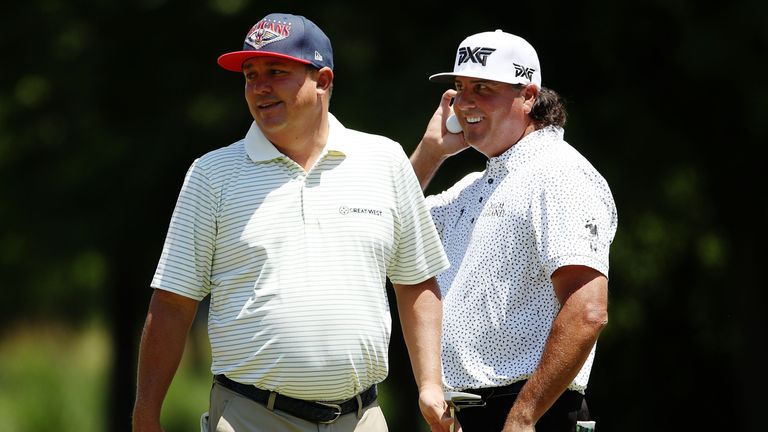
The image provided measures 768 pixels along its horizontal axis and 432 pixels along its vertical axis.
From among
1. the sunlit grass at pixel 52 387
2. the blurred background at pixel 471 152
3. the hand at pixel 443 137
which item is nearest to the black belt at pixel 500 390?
the hand at pixel 443 137

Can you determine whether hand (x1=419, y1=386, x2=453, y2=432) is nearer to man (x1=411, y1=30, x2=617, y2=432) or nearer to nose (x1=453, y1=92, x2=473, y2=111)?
man (x1=411, y1=30, x2=617, y2=432)

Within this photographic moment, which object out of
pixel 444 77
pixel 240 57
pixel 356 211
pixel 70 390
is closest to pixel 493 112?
pixel 444 77

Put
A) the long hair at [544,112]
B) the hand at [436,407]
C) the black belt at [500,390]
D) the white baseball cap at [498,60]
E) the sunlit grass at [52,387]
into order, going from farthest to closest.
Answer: the sunlit grass at [52,387]
the long hair at [544,112]
the white baseball cap at [498,60]
the black belt at [500,390]
the hand at [436,407]

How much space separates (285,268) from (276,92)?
0.63m

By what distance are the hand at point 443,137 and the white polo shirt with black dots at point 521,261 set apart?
1.92ft

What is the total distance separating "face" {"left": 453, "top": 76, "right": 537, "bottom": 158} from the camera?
16.5ft

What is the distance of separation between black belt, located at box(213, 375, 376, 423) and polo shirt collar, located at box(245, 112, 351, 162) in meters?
0.77

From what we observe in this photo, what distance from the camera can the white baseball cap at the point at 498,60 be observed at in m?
4.98

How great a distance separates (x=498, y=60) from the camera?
4.98 metres

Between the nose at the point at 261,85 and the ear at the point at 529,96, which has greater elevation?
the ear at the point at 529,96

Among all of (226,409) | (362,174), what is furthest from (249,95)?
(226,409)

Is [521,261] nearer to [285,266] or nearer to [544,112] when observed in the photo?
[544,112]

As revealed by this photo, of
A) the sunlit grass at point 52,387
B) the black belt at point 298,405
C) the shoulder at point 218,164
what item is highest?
the shoulder at point 218,164

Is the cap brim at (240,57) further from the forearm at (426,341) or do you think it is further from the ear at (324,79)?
the forearm at (426,341)
